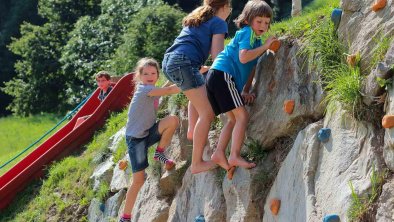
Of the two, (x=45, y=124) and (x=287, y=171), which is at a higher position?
(x=287, y=171)

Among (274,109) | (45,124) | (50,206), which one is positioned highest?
(274,109)

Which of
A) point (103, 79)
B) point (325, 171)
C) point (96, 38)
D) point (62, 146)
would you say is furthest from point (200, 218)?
point (96, 38)

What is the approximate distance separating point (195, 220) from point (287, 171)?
132 cm

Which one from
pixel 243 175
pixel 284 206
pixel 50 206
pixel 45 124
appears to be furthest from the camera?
pixel 45 124

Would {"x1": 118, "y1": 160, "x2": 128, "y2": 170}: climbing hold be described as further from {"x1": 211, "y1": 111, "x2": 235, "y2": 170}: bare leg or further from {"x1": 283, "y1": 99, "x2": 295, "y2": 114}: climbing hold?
{"x1": 283, "y1": 99, "x2": 295, "y2": 114}: climbing hold

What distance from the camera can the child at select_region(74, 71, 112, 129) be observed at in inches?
455

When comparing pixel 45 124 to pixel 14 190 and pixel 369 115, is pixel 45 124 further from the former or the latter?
pixel 369 115

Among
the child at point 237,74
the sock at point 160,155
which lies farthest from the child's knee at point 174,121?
the child at point 237,74

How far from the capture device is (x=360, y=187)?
5656 millimetres

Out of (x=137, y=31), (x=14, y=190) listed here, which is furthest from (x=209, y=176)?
(x=137, y=31)

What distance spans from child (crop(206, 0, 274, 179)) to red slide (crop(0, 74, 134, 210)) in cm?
456

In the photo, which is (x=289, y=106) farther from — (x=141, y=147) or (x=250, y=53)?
(x=141, y=147)

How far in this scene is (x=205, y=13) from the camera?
7430 mm

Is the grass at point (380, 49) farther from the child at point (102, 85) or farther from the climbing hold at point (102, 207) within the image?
the child at point (102, 85)
